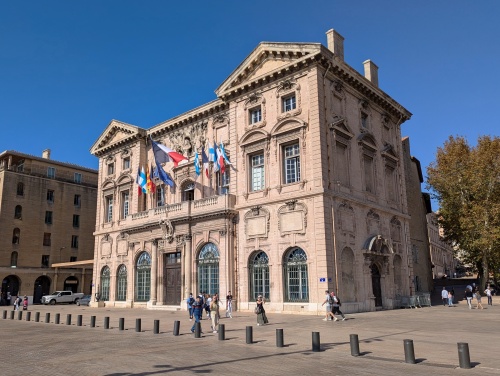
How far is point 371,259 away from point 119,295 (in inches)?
837

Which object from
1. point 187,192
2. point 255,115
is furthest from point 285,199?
point 187,192

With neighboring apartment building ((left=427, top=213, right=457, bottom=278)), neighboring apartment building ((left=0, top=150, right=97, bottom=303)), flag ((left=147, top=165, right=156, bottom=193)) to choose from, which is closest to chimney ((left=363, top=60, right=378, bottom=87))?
flag ((left=147, top=165, right=156, bottom=193))

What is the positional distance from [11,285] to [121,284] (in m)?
22.6

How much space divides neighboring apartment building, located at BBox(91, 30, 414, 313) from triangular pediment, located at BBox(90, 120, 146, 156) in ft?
11.7

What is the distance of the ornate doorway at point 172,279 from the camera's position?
32.2 meters

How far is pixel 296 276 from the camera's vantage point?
25984mm

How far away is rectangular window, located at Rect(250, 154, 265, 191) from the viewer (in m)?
29.1

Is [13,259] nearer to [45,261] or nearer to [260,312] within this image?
[45,261]

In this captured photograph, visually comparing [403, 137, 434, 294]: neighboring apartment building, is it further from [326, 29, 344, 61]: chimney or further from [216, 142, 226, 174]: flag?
[216, 142, 226, 174]: flag

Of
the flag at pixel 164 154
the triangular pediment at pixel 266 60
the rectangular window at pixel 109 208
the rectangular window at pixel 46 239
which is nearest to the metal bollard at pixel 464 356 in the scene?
the triangular pediment at pixel 266 60

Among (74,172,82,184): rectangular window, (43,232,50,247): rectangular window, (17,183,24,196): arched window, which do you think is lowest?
(43,232,50,247): rectangular window

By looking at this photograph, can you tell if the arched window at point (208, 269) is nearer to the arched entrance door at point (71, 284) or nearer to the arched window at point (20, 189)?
the arched entrance door at point (71, 284)

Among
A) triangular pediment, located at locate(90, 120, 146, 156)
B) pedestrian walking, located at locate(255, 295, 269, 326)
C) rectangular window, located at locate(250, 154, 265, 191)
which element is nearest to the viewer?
pedestrian walking, located at locate(255, 295, 269, 326)

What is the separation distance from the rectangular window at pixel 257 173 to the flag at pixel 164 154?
5.76 m
